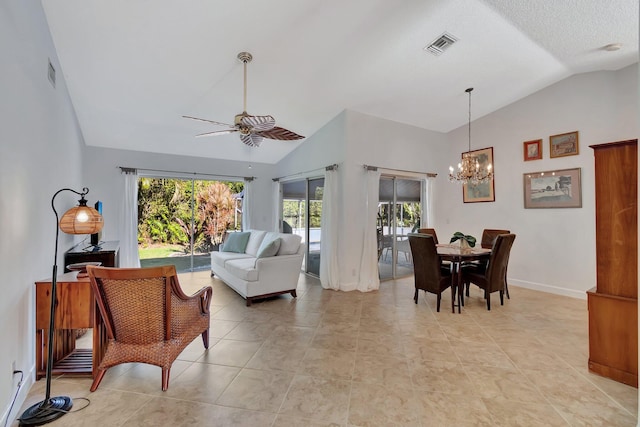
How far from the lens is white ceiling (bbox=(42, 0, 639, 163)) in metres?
2.63

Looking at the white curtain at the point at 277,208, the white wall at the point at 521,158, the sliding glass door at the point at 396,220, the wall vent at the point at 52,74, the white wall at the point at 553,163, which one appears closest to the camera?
the wall vent at the point at 52,74

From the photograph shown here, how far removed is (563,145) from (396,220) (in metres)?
2.87

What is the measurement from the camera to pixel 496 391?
2062mm

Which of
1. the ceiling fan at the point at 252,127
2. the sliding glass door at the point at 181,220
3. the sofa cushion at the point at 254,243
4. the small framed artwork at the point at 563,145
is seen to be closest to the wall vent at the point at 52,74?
the ceiling fan at the point at 252,127

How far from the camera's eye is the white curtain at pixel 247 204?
6.45 m

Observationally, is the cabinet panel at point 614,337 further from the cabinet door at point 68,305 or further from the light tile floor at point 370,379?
the cabinet door at point 68,305

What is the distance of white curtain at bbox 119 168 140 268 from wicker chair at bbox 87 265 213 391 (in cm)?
367

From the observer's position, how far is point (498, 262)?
3.78 m

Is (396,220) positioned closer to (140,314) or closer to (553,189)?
(553,189)

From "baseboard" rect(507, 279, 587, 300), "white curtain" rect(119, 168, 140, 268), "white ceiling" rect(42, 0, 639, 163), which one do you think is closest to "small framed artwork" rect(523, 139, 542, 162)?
"white ceiling" rect(42, 0, 639, 163)

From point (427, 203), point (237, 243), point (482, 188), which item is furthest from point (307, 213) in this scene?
point (482, 188)

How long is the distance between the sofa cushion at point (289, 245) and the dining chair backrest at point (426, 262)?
5.52ft

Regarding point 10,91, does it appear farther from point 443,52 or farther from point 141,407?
point 443,52

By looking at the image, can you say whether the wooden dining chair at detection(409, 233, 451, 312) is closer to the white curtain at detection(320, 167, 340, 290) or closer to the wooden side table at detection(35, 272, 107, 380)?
the white curtain at detection(320, 167, 340, 290)
